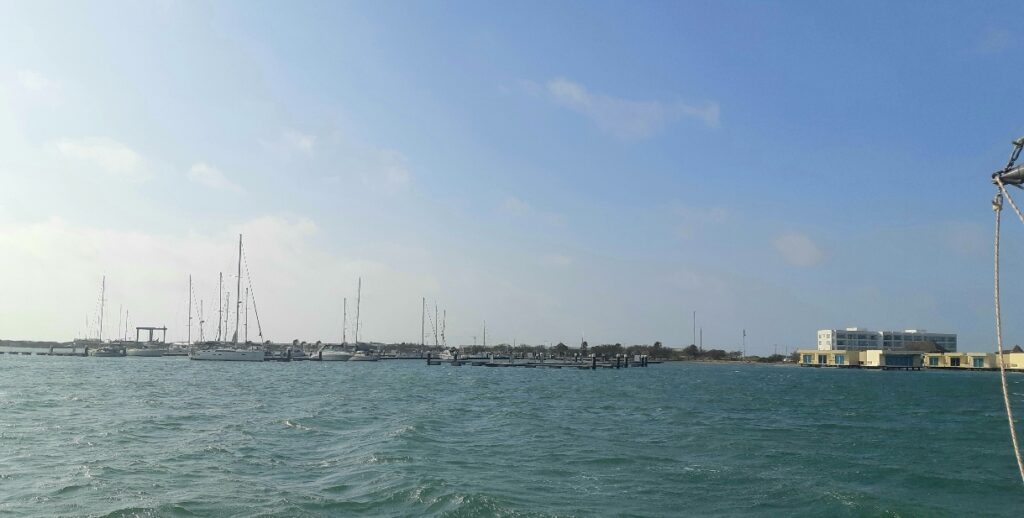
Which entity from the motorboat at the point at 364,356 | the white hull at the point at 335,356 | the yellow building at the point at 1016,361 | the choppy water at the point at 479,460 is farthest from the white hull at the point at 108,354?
the yellow building at the point at 1016,361

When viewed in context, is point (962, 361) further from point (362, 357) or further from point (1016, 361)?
point (362, 357)

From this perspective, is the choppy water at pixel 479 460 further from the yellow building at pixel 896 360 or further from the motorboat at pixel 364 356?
the yellow building at pixel 896 360

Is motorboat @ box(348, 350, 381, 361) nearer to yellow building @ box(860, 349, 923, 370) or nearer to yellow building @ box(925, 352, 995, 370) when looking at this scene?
yellow building @ box(860, 349, 923, 370)

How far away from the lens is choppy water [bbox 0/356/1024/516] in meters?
19.6

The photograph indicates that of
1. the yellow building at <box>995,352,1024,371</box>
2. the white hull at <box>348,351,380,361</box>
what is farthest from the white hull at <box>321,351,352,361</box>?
the yellow building at <box>995,352,1024,371</box>

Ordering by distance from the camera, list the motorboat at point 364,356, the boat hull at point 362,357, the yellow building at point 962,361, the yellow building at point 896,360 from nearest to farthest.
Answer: the boat hull at point 362,357
the motorboat at point 364,356
the yellow building at point 962,361
the yellow building at point 896,360

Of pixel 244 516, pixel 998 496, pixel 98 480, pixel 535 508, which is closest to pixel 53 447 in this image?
pixel 98 480

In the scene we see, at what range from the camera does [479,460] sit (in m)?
26.7

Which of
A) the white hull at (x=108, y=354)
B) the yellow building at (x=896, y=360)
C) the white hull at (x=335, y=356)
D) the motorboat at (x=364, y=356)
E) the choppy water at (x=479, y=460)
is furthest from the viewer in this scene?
the yellow building at (x=896, y=360)

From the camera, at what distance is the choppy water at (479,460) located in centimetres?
1956

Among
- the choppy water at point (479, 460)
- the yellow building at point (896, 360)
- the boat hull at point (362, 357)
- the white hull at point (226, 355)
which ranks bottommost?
the yellow building at point (896, 360)

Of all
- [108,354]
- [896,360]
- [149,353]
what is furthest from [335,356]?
[896,360]

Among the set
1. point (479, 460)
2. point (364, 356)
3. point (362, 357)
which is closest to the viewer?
point (479, 460)

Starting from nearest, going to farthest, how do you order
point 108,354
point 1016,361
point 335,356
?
point 335,356
point 108,354
point 1016,361
